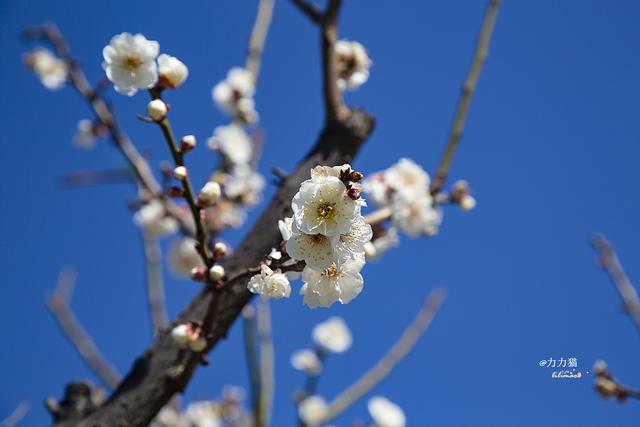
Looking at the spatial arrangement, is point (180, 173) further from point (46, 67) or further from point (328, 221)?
point (46, 67)

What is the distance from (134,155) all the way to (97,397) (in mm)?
1227

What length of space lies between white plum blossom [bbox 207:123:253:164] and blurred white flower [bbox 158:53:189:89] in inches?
68.7

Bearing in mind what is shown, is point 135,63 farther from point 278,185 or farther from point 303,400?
point 303,400

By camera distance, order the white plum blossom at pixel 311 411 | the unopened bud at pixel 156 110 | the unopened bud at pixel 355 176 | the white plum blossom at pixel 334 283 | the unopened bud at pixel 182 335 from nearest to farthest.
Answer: the unopened bud at pixel 355 176
the white plum blossom at pixel 334 283
the unopened bud at pixel 156 110
the unopened bud at pixel 182 335
the white plum blossom at pixel 311 411

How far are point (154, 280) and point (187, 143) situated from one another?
1844 mm

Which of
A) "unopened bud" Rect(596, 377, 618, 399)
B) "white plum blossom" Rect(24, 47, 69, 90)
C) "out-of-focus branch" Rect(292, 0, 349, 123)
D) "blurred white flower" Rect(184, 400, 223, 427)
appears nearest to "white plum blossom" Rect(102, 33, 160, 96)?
"out-of-focus branch" Rect(292, 0, 349, 123)

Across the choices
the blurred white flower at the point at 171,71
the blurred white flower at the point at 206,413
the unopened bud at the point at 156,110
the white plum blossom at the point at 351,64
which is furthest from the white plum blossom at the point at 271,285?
the blurred white flower at the point at 206,413

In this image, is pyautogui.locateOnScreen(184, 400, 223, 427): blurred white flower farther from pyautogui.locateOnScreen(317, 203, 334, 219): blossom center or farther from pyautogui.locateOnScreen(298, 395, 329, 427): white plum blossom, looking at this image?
pyautogui.locateOnScreen(317, 203, 334, 219): blossom center

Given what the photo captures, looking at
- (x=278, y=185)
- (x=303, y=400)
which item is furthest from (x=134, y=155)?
(x=303, y=400)

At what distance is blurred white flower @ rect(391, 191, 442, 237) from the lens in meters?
2.36

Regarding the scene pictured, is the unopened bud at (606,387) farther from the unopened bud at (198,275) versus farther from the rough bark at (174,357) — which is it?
the unopened bud at (198,275)

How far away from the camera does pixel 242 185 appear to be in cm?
353

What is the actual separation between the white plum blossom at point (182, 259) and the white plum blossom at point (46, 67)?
1.68m

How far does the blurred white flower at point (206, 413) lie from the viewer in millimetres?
5049
